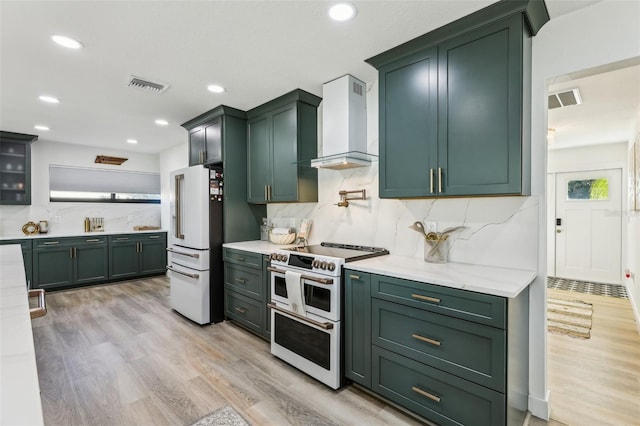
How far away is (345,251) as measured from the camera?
111 inches

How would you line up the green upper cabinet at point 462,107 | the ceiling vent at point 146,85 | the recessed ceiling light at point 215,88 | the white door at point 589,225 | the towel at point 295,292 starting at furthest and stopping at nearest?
the white door at point 589,225 → the recessed ceiling light at point 215,88 → the ceiling vent at point 146,85 → the towel at point 295,292 → the green upper cabinet at point 462,107

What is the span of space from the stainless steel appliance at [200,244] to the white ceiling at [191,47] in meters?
0.90

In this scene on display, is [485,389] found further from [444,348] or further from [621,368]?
[621,368]

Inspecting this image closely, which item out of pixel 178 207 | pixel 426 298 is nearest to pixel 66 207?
pixel 178 207

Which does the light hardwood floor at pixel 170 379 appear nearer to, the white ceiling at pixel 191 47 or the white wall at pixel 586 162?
the white ceiling at pixel 191 47

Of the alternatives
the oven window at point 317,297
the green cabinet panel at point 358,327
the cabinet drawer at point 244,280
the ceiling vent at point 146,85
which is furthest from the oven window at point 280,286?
the ceiling vent at point 146,85

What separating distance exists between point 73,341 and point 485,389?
3.67 m

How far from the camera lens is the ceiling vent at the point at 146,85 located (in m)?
2.93

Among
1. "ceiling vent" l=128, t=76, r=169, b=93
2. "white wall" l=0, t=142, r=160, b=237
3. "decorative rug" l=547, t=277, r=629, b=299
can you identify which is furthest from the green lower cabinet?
"decorative rug" l=547, t=277, r=629, b=299

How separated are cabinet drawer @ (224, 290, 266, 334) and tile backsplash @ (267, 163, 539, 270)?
0.92 metres

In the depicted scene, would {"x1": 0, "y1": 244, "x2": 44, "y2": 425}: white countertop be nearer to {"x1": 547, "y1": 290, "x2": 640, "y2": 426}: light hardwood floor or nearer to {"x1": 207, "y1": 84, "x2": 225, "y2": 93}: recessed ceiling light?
{"x1": 207, "y1": 84, "x2": 225, "y2": 93}: recessed ceiling light

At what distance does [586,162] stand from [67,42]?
23.5ft

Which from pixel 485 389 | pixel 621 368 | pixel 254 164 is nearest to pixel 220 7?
pixel 254 164

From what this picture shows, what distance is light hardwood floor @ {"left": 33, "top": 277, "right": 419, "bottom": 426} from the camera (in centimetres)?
206
